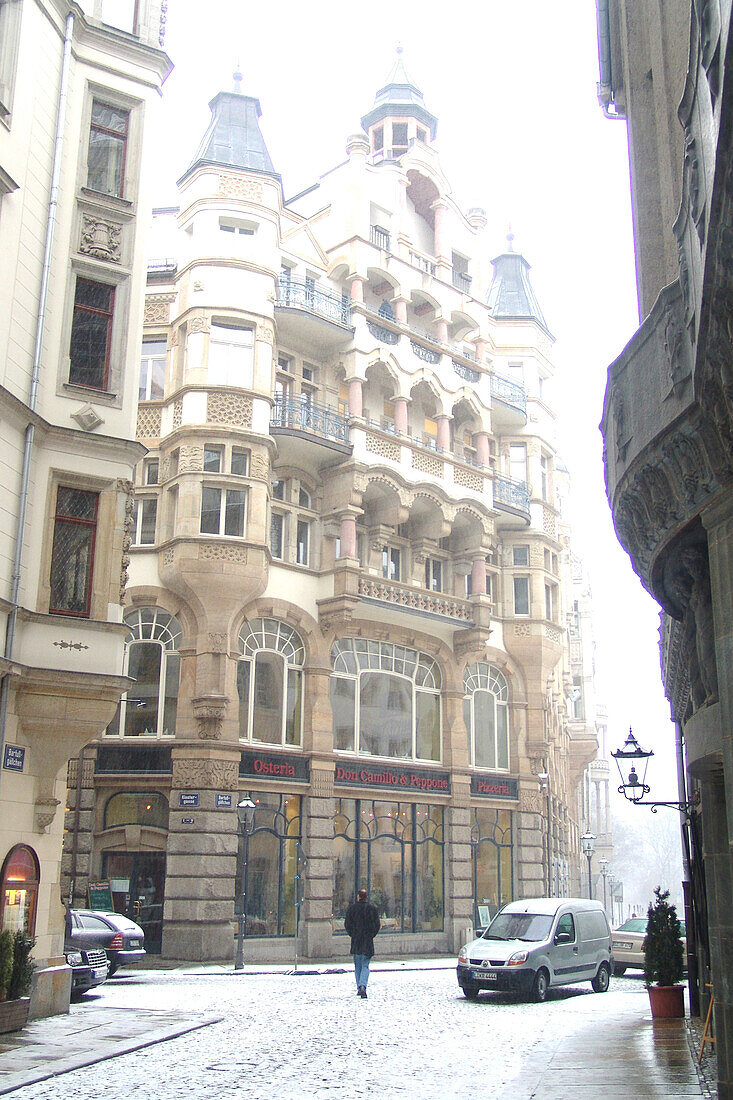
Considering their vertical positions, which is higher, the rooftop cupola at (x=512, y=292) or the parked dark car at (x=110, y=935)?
the rooftop cupola at (x=512, y=292)

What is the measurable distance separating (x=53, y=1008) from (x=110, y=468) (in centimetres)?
815

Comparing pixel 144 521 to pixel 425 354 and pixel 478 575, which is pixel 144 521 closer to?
pixel 478 575

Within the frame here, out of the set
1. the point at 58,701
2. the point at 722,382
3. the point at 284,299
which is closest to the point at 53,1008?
the point at 58,701

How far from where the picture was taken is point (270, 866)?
29.5 m

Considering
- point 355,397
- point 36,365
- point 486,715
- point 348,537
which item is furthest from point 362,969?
point 486,715

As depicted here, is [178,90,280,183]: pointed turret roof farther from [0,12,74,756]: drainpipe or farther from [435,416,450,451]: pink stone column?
[0,12,74,756]: drainpipe

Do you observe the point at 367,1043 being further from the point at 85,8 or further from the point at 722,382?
the point at 85,8

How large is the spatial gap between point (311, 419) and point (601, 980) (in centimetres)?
1749

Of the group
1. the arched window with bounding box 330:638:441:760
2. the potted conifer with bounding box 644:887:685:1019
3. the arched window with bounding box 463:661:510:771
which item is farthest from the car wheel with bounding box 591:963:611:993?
the arched window with bounding box 463:661:510:771

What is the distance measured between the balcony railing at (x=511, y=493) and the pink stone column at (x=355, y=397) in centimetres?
701

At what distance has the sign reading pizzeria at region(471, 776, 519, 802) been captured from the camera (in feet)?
120

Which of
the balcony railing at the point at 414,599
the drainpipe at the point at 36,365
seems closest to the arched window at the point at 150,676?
the balcony railing at the point at 414,599

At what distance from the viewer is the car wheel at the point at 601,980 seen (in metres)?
22.9

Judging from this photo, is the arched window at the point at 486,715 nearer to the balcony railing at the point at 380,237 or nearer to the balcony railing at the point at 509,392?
the balcony railing at the point at 509,392
